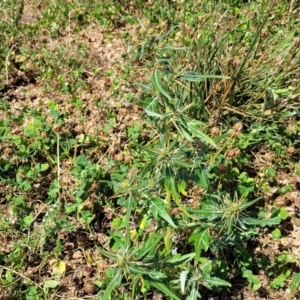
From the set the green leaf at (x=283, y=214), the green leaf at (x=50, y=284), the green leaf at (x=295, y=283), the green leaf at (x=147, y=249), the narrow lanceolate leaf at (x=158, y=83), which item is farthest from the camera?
the green leaf at (x=283, y=214)

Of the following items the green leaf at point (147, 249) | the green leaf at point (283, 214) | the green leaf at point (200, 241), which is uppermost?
the green leaf at point (147, 249)

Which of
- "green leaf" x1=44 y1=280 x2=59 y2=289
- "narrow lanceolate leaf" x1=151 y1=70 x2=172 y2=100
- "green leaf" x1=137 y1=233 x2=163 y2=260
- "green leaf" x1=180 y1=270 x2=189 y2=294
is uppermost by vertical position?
"narrow lanceolate leaf" x1=151 y1=70 x2=172 y2=100

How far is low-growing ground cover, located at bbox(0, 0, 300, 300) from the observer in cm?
199

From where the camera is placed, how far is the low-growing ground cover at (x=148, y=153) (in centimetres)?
199

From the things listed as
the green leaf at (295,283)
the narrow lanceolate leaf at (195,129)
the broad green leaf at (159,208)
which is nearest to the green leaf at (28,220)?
the broad green leaf at (159,208)

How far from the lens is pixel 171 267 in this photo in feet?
6.79

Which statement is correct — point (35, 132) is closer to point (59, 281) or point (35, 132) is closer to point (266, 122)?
point (59, 281)

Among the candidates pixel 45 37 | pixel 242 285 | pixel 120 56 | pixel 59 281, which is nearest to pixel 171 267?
pixel 242 285

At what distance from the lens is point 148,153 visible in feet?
6.22

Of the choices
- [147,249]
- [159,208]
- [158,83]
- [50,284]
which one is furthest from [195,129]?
[50,284]

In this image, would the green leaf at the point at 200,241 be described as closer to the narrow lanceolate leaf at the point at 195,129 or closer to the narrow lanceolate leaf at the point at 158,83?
the narrow lanceolate leaf at the point at 195,129

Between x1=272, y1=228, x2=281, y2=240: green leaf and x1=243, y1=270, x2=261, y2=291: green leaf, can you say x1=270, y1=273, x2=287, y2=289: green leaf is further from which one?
x1=272, y1=228, x2=281, y2=240: green leaf

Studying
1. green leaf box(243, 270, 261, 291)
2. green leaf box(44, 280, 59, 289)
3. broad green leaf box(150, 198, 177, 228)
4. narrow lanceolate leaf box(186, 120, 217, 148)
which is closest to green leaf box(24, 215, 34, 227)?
green leaf box(44, 280, 59, 289)

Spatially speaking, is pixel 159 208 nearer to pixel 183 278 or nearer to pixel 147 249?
pixel 147 249
